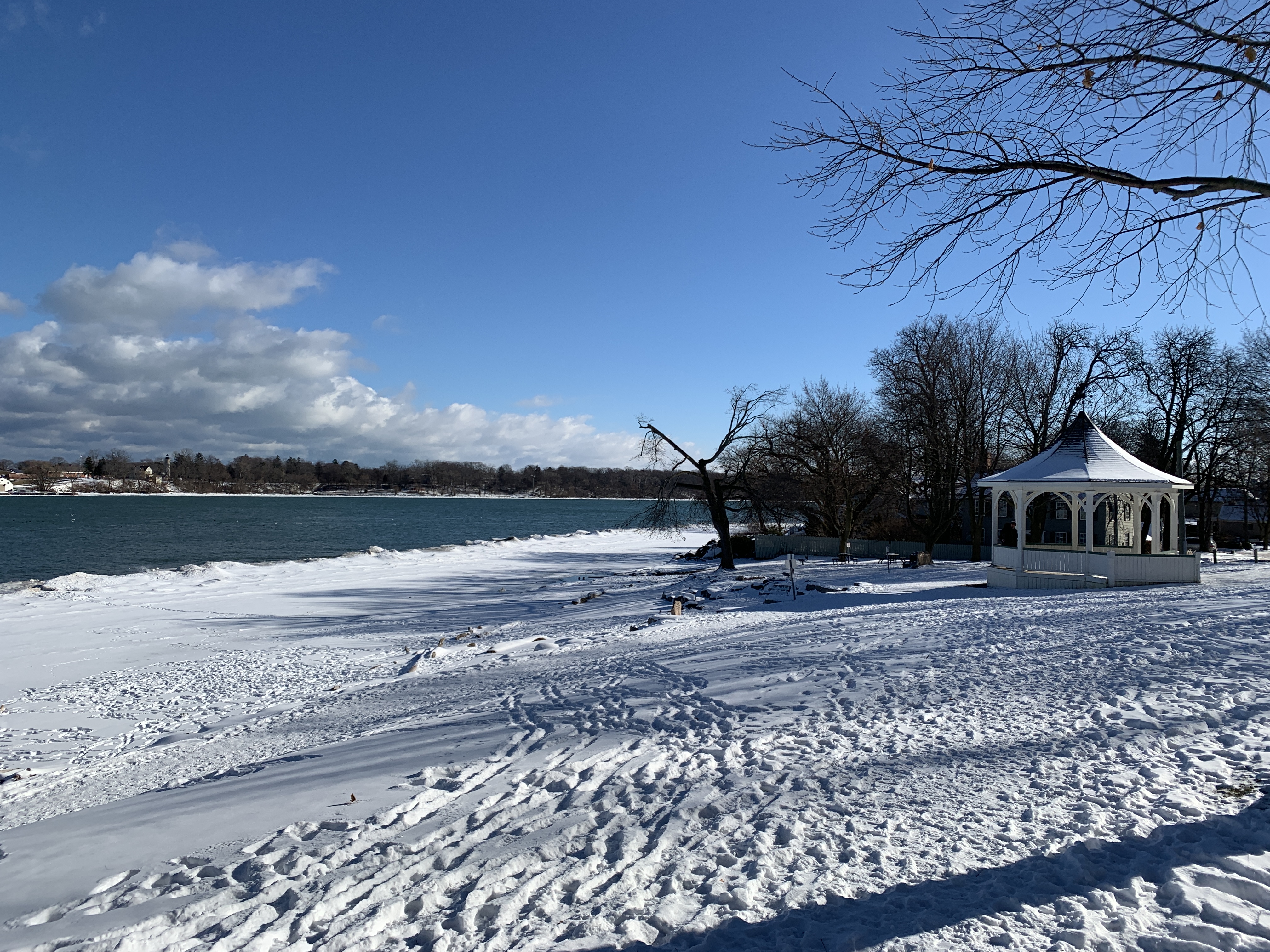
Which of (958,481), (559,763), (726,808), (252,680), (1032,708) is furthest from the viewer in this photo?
(958,481)

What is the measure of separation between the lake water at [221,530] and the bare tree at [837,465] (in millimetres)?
7903

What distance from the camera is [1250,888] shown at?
11.8 ft

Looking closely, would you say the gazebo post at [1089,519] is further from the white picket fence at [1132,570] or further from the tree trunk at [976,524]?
the tree trunk at [976,524]

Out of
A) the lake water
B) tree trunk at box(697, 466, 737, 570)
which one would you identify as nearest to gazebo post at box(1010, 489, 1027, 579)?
tree trunk at box(697, 466, 737, 570)

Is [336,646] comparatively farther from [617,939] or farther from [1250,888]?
[1250,888]

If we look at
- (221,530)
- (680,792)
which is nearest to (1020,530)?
Result: (680,792)

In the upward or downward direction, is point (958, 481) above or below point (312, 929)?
above

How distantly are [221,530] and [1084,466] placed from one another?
2608 inches

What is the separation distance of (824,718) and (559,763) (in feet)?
9.03

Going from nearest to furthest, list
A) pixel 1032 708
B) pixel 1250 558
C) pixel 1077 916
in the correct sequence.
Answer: pixel 1077 916 → pixel 1032 708 → pixel 1250 558

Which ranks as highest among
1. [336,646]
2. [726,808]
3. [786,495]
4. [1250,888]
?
[786,495]

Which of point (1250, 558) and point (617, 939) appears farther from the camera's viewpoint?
point (1250, 558)

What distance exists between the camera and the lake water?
38.2m

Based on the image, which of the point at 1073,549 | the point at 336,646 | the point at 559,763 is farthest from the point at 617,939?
the point at 1073,549
